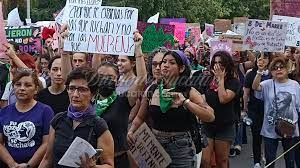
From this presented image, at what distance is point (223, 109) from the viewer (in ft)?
23.4

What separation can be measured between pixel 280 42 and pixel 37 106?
5.23 meters

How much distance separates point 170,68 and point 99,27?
60.4 inches

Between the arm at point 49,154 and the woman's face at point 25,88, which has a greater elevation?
the woman's face at point 25,88

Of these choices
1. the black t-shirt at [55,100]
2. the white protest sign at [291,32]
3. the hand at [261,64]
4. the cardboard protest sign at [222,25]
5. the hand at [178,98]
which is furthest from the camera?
the cardboard protest sign at [222,25]

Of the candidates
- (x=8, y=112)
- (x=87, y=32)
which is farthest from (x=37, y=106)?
(x=87, y=32)

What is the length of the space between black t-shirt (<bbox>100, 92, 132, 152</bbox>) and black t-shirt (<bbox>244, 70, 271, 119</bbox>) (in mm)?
3553

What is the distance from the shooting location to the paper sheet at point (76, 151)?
3.94 metres

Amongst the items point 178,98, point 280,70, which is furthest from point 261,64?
A: point 178,98

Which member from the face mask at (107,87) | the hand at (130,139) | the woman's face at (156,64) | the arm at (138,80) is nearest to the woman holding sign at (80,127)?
the face mask at (107,87)

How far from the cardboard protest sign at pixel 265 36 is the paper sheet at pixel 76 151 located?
18.8 feet

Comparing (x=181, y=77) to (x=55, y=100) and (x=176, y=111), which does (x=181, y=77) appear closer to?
(x=176, y=111)

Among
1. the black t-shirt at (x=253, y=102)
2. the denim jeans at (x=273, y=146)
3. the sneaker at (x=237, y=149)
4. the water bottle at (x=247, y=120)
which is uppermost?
the black t-shirt at (x=253, y=102)

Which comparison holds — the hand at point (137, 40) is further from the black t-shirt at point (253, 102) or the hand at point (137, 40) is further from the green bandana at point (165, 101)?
the black t-shirt at point (253, 102)

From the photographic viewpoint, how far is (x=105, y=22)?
259 inches
